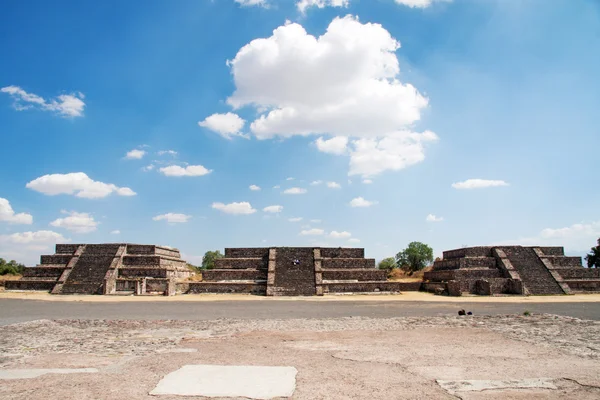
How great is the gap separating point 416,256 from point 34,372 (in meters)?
50.8

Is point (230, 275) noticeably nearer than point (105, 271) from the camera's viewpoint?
No

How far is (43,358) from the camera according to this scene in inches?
282

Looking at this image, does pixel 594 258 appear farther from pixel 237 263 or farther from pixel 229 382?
pixel 229 382

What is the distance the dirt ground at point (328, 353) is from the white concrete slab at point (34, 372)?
0.69 ft

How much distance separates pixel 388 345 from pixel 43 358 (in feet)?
22.3

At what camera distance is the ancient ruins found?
2797 centimetres

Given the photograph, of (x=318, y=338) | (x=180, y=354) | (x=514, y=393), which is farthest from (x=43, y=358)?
(x=514, y=393)

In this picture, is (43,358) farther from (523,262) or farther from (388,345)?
(523,262)

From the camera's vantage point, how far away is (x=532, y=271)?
30375mm

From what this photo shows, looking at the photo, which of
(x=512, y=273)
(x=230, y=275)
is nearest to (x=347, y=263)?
(x=230, y=275)

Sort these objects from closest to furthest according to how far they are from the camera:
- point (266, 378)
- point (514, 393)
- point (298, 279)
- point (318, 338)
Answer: point (514, 393) → point (266, 378) → point (318, 338) → point (298, 279)

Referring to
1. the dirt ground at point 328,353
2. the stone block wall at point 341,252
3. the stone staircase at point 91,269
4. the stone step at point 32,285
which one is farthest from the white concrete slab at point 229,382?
the stone step at point 32,285

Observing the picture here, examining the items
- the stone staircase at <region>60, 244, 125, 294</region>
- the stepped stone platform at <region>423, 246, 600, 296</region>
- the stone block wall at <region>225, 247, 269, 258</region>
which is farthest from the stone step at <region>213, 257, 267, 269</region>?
the stepped stone platform at <region>423, 246, 600, 296</region>

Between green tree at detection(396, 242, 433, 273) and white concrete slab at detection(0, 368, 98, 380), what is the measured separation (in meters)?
49.1
